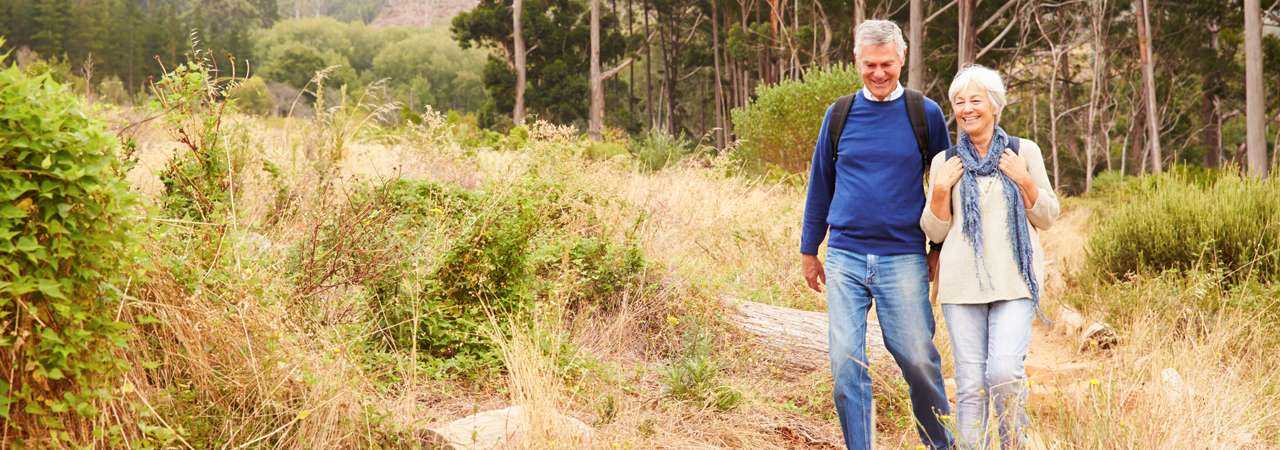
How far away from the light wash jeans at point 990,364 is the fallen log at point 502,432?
127 cm

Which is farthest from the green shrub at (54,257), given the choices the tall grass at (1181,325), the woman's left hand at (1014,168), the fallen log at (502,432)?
the tall grass at (1181,325)

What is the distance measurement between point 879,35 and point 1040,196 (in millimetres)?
760

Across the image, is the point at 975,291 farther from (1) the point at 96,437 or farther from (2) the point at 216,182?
(2) the point at 216,182

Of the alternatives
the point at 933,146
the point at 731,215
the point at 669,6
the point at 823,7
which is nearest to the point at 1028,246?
the point at 933,146

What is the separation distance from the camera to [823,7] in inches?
1174

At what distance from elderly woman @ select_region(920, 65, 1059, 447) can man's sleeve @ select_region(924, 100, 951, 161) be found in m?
0.18

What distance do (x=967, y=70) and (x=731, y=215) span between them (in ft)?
18.4

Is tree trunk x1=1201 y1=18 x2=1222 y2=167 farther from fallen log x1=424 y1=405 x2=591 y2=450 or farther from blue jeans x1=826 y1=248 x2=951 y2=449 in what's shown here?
fallen log x1=424 y1=405 x2=591 y2=450

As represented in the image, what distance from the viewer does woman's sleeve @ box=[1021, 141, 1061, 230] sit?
3137 mm

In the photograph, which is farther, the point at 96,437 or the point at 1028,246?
the point at 1028,246

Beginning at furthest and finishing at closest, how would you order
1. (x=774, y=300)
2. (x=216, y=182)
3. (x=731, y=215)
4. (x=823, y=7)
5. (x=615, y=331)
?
(x=823, y=7), (x=731, y=215), (x=774, y=300), (x=615, y=331), (x=216, y=182)

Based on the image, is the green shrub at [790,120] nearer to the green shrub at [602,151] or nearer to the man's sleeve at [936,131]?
the green shrub at [602,151]

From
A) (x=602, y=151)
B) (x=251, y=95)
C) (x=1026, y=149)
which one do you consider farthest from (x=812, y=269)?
(x=251, y=95)

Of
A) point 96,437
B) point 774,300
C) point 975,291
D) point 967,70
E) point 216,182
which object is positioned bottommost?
point 774,300
